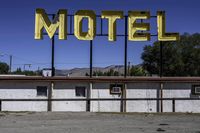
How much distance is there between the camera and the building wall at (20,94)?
29.6 metres

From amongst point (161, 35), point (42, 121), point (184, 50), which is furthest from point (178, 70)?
point (42, 121)

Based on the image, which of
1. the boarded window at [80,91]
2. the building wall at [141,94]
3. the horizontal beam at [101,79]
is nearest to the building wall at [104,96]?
the horizontal beam at [101,79]

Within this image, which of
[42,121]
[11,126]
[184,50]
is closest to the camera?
[11,126]

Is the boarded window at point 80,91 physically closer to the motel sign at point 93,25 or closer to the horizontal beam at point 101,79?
the horizontal beam at point 101,79

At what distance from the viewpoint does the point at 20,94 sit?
29734mm

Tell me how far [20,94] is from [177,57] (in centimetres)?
5486

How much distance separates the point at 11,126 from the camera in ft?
53.3

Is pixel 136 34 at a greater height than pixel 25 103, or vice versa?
pixel 136 34

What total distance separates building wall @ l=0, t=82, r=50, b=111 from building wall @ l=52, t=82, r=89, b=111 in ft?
2.93

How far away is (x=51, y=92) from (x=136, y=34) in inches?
340

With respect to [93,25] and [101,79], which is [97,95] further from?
[93,25]

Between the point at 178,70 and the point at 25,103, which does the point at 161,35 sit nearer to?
the point at 25,103

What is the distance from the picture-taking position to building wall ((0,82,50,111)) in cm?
2958

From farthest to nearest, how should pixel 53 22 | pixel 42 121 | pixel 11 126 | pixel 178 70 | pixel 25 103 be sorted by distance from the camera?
pixel 178 70
pixel 53 22
pixel 25 103
pixel 42 121
pixel 11 126
